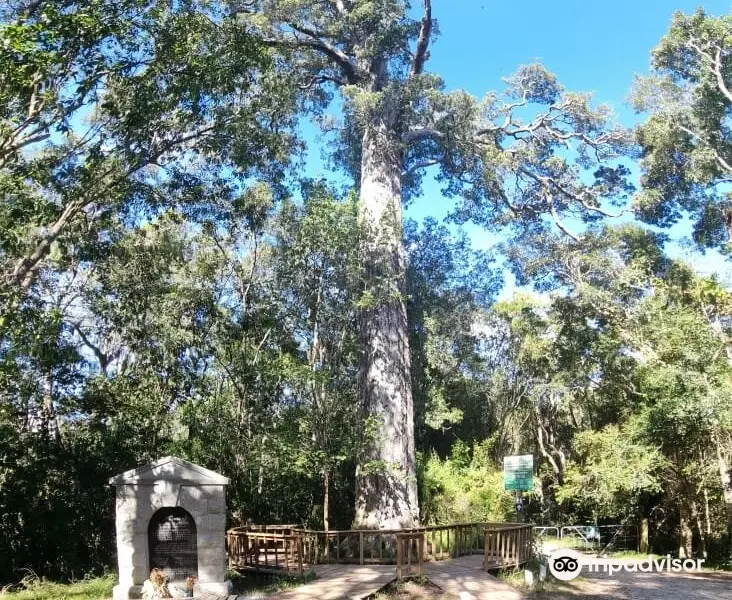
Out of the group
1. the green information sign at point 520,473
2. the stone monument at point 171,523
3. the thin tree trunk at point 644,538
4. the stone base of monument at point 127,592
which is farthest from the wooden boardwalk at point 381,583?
the thin tree trunk at point 644,538

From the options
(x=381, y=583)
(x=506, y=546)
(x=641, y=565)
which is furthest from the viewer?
(x=641, y=565)

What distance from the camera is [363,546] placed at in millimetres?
11648

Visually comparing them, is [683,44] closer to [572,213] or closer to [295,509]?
[572,213]

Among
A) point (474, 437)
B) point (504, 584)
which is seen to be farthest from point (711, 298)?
point (504, 584)

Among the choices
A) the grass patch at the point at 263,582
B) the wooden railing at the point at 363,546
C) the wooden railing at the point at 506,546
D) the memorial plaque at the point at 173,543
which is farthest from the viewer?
the wooden railing at the point at 506,546

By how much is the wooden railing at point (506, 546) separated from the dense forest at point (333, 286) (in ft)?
7.03

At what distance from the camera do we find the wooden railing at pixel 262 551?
9672mm

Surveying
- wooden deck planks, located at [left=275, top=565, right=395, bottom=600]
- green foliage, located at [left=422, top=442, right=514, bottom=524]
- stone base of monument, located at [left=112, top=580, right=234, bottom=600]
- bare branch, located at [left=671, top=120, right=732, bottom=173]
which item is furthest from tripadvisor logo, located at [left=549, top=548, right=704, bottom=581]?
bare branch, located at [left=671, top=120, right=732, bottom=173]

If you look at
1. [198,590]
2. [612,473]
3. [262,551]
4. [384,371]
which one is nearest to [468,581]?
[262,551]

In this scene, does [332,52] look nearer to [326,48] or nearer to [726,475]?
[326,48]

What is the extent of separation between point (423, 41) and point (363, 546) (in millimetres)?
12497

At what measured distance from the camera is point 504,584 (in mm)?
9352

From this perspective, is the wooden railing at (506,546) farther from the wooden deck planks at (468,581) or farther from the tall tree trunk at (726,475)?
the tall tree trunk at (726,475)

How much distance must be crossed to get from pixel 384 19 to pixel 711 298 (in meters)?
10.5
